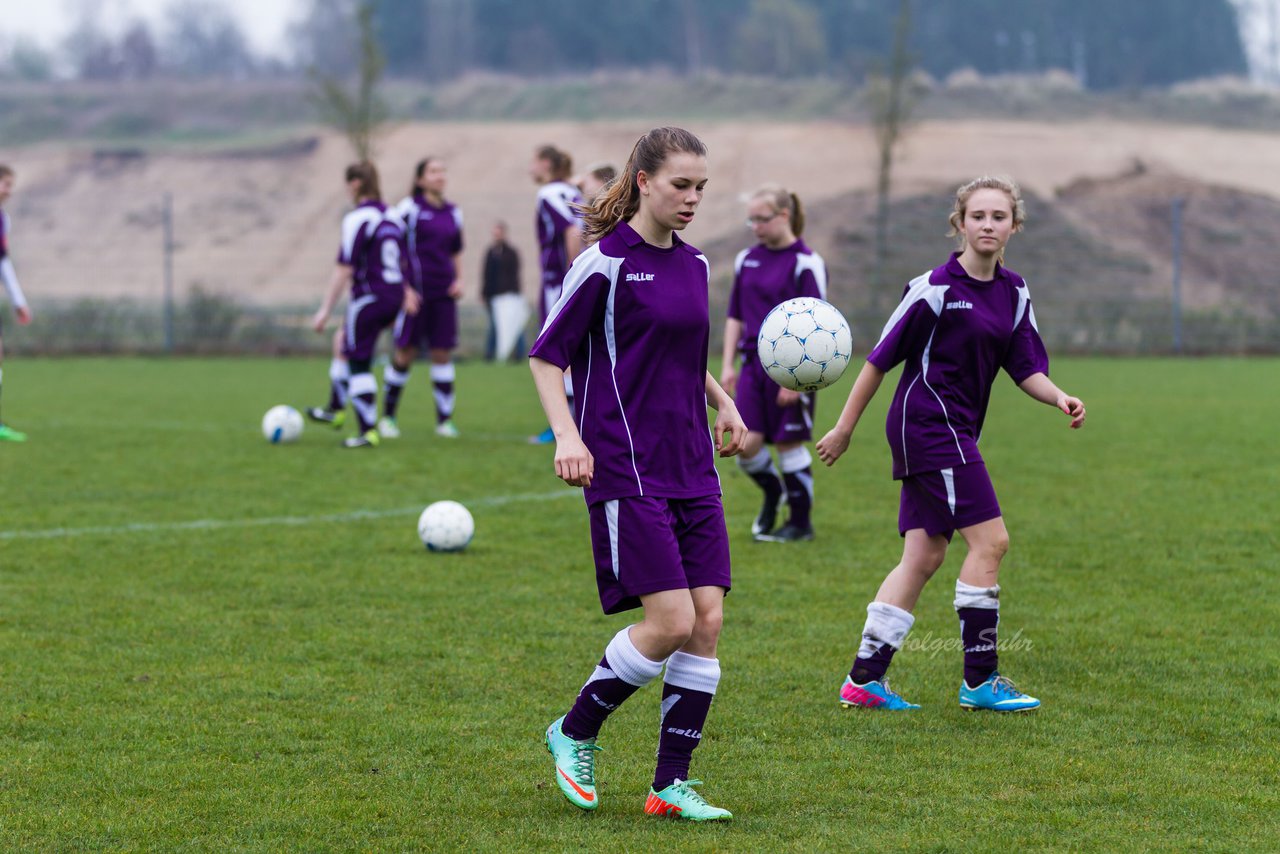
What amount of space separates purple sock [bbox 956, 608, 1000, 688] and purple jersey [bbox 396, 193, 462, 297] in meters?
8.80

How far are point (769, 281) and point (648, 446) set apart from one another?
14.0 ft

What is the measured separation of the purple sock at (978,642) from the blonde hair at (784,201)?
3199mm

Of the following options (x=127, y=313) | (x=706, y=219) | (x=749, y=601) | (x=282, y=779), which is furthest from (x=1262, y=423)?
(x=706, y=219)

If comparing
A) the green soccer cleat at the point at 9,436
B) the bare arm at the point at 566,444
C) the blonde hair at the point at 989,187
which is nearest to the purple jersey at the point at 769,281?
the blonde hair at the point at 989,187

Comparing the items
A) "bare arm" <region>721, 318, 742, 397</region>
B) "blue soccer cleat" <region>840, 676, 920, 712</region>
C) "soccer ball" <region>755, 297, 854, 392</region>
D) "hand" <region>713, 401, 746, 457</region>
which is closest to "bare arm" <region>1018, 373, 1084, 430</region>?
"soccer ball" <region>755, 297, 854, 392</region>

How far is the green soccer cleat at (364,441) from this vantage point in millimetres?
12773

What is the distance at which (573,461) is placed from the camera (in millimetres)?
3947

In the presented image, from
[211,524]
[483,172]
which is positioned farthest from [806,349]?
[483,172]

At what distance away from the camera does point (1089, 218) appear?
3400 centimetres

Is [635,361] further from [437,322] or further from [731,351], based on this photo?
[437,322]

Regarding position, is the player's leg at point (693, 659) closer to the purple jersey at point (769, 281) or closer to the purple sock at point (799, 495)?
the purple jersey at point (769, 281)

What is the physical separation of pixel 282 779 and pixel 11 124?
7122 centimetres

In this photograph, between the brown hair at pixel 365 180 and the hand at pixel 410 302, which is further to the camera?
the hand at pixel 410 302

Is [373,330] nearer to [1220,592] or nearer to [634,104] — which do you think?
[1220,592]
